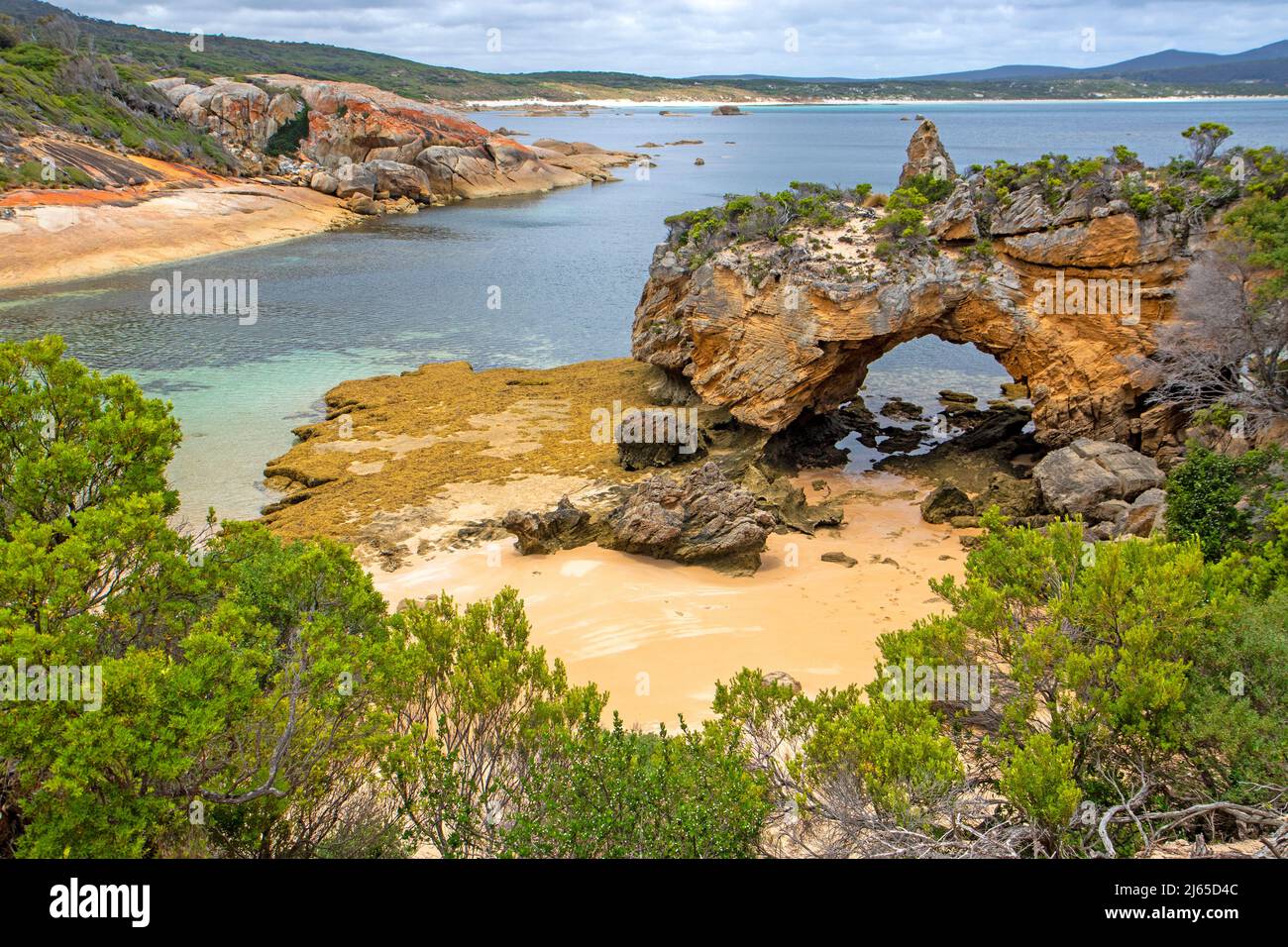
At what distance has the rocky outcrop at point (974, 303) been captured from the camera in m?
23.0

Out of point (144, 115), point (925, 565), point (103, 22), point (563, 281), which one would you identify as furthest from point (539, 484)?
point (103, 22)

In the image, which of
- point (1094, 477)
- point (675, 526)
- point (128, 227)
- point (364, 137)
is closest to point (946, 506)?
point (1094, 477)

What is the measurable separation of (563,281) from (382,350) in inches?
682

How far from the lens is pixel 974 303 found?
79.4 ft

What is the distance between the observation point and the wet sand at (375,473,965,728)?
52.0 ft
